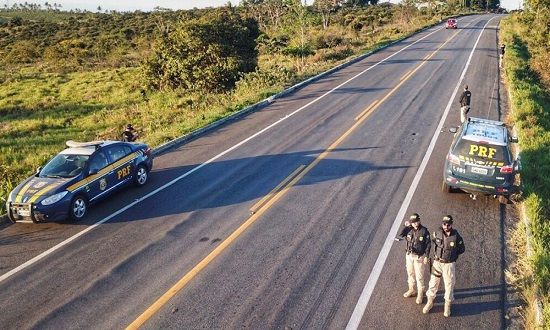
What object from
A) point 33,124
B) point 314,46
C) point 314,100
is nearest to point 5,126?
point 33,124

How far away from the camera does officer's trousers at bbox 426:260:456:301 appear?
7688 mm

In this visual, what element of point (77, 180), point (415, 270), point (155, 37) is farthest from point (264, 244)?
point (155, 37)

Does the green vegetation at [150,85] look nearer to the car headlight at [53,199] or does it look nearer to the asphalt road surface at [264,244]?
the car headlight at [53,199]

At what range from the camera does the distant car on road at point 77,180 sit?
432 inches

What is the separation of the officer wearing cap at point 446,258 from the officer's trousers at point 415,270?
0.61 feet

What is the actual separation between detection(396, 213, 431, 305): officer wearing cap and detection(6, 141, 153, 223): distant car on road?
7.99 meters

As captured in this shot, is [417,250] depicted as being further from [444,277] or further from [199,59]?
[199,59]

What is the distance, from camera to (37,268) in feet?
30.8

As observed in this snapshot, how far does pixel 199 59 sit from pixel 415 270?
93.3 feet

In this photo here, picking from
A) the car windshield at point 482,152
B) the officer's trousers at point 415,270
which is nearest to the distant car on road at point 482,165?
the car windshield at point 482,152

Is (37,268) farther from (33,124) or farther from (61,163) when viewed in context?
(33,124)

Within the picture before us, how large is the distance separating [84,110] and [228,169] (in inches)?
828

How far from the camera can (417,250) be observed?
7844 millimetres

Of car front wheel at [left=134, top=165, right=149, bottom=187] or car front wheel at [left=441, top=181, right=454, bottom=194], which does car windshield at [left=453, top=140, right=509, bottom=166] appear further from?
car front wheel at [left=134, top=165, right=149, bottom=187]
